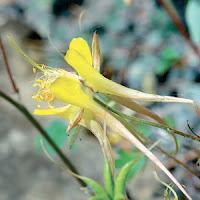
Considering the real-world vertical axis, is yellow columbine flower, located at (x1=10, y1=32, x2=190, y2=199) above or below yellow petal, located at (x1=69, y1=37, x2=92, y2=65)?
below

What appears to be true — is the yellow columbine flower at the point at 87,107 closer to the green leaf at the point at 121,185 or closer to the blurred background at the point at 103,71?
the green leaf at the point at 121,185

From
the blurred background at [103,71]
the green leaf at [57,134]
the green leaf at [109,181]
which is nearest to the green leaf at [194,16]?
the blurred background at [103,71]

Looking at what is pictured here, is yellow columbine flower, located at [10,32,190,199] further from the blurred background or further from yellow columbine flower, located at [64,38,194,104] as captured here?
the blurred background

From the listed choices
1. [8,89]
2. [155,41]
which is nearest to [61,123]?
[8,89]

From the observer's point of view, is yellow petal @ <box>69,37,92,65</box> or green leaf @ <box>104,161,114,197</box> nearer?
yellow petal @ <box>69,37,92,65</box>

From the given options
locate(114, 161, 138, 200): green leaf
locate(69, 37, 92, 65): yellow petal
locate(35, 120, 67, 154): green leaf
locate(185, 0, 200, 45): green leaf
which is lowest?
locate(35, 120, 67, 154): green leaf

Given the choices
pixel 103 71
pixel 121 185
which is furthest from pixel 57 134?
pixel 103 71

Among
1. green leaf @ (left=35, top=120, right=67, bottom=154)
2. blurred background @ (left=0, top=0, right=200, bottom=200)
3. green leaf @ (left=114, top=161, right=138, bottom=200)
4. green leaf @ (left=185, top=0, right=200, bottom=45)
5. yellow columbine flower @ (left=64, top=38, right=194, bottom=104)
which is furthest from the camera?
blurred background @ (left=0, top=0, right=200, bottom=200)

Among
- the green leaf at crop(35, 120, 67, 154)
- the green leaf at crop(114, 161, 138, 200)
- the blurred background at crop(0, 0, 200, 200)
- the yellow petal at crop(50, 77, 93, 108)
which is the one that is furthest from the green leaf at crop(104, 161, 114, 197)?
the green leaf at crop(35, 120, 67, 154)

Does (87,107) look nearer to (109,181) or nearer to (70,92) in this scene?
(70,92)
